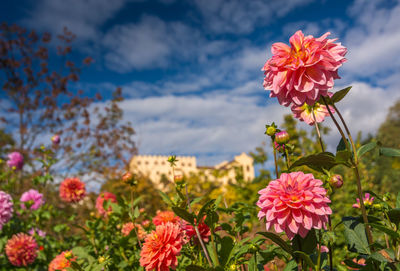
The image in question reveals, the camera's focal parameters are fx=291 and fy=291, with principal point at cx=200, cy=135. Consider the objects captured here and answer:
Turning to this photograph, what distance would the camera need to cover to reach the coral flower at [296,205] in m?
0.83

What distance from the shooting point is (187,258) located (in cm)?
158

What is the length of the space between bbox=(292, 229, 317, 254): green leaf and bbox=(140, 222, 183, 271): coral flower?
0.44 m

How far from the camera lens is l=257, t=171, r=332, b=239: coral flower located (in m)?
0.83

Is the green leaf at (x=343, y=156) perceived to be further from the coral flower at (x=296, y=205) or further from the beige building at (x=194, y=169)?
the beige building at (x=194, y=169)

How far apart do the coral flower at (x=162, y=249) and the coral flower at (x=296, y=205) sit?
0.43 metres

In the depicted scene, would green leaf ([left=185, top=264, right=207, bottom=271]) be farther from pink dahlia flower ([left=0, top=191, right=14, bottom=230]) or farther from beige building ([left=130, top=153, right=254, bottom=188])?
pink dahlia flower ([left=0, top=191, right=14, bottom=230])

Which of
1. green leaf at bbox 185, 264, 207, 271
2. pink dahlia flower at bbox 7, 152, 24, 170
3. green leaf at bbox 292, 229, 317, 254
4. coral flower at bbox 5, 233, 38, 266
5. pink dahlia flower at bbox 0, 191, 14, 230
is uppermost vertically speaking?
pink dahlia flower at bbox 7, 152, 24, 170

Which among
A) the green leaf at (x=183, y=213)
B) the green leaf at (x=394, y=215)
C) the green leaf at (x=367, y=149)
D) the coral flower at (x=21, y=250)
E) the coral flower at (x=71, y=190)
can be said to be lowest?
the coral flower at (x=21, y=250)

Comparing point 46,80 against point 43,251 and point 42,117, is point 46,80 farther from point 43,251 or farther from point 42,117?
point 43,251

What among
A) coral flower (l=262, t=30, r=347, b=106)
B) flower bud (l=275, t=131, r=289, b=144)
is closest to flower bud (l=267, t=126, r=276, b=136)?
flower bud (l=275, t=131, r=289, b=144)

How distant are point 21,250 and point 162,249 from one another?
1771 mm

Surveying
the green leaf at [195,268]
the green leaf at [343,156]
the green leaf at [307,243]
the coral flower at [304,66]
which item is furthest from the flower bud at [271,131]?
the green leaf at [195,268]

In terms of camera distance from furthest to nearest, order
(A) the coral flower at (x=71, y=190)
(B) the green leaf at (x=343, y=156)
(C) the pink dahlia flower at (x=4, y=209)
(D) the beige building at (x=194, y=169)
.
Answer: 1. (D) the beige building at (x=194, y=169)
2. (A) the coral flower at (x=71, y=190)
3. (C) the pink dahlia flower at (x=4, y=209)
4. (B) the green leaf at (x=343, y=156)

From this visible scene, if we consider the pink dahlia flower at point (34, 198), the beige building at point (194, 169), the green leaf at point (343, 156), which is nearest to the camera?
the green leaf at point (343, 156)
